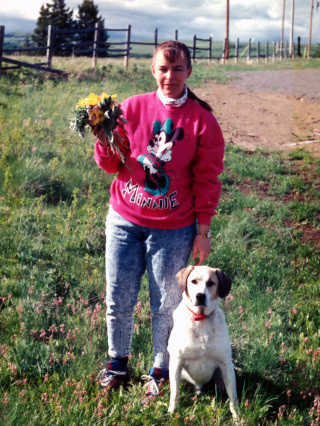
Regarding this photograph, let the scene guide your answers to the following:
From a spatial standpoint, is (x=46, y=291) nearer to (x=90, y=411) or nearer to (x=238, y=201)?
(x=90, y=411)

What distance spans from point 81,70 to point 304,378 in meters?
14.6

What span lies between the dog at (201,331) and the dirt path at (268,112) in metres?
6.87

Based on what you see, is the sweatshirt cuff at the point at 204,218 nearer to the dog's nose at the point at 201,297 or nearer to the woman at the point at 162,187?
the woman at the point at 162,187

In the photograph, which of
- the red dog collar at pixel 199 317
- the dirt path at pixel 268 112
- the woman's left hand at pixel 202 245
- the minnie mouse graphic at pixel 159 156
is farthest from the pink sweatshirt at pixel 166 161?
the dirt path at pixel 268 112

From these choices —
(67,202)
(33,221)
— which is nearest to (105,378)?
(33,221)

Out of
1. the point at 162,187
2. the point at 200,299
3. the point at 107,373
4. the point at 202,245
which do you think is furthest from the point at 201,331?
the point at 162,187

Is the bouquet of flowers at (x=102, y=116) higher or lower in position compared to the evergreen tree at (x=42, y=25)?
lower

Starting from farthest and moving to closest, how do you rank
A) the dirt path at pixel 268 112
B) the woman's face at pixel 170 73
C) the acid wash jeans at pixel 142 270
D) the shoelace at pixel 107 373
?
the dirt path at pixel 268 112 → the shoelace at pixel 107 373 → the acid wash jeans at pixel 142 270 → the woman's face at pixel 170 73

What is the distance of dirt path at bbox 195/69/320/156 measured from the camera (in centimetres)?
986

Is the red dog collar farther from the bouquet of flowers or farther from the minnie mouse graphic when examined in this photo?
the bouquet of flowers

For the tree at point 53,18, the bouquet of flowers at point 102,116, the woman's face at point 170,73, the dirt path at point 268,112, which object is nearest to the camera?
the bouquet of flowers at point 102,116

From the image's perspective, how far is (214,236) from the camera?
17.1 feet

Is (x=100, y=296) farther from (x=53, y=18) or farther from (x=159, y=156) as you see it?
(x=53, y=18)

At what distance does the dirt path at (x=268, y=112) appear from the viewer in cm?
Result: 986
